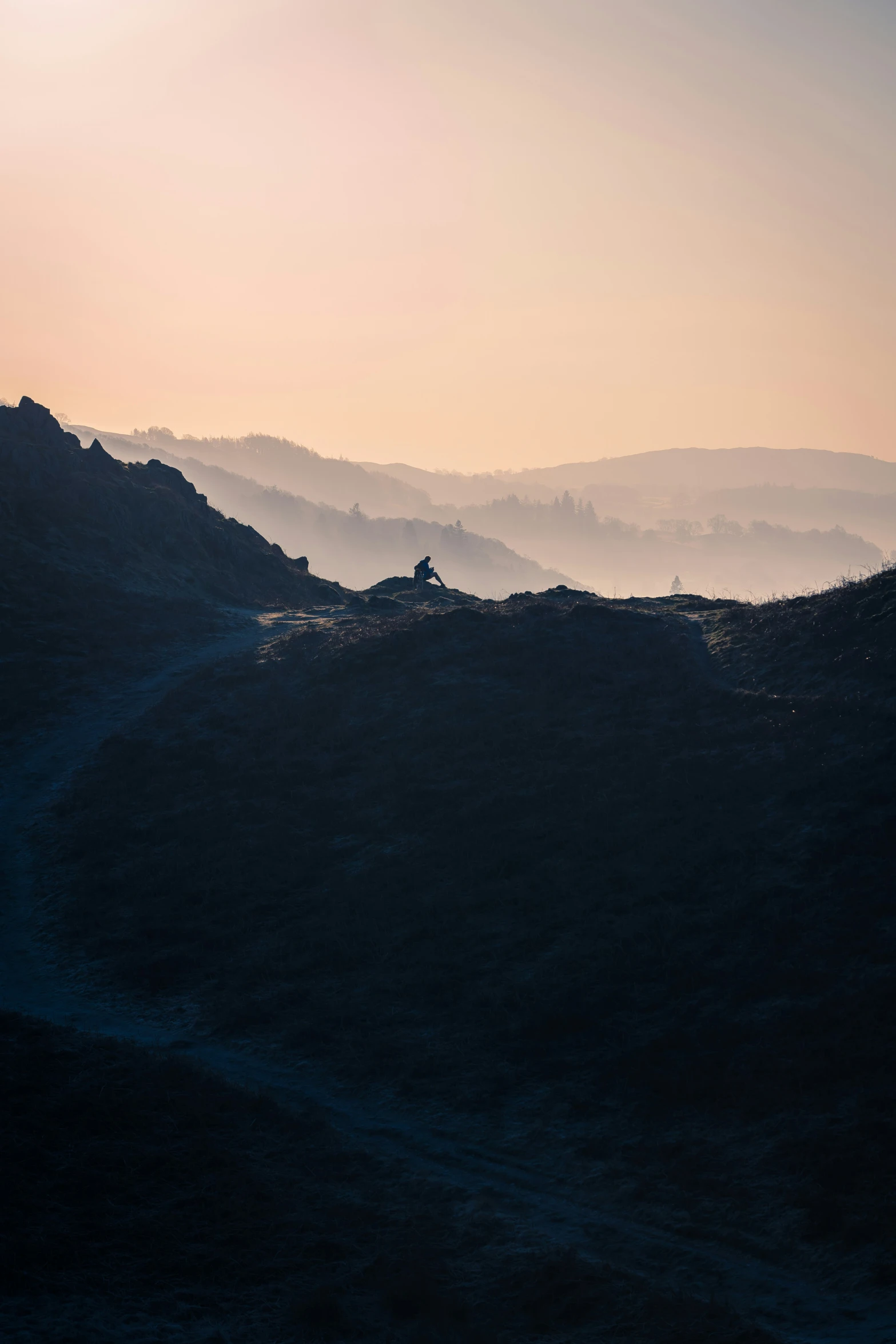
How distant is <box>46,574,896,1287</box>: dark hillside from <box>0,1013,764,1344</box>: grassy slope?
2.02 meters

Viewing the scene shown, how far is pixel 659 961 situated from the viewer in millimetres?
18328

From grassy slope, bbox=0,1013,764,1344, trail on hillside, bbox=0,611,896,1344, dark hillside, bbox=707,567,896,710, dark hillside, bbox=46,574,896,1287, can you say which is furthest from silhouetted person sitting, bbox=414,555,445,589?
grassy slope, bbox=0,1013,764,1344

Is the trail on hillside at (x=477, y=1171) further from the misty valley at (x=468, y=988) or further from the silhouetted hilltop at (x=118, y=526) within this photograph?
the silhouetted hilltop at (x=118, y=526)

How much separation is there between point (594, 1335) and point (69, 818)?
23.4 meters

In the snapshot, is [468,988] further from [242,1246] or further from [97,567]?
[97,567]

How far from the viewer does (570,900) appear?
21125 millimetres

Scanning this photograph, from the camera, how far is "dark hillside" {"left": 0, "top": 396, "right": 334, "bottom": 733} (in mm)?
42375

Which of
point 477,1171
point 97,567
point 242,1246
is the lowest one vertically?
point 242,1246

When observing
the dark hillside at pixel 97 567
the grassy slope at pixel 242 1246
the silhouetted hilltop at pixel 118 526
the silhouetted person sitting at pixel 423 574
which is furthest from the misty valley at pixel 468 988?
the silhouetted person sitting at pixel 423 574

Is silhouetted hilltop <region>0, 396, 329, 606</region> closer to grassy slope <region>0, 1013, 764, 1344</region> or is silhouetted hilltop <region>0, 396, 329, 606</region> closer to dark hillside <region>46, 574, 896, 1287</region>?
dark hillside <region>46, 574, 896, 1287</region>

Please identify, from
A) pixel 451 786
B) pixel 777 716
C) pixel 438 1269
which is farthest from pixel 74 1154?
pixel 777 716

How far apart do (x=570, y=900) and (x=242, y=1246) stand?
35.2ft

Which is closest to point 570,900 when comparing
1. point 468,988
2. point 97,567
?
point 468,988

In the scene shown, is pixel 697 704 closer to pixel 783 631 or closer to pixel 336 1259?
pixel 783 631
